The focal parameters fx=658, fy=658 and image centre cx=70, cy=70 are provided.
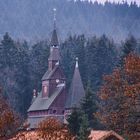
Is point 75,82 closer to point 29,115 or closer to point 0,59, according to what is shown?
point 29,115

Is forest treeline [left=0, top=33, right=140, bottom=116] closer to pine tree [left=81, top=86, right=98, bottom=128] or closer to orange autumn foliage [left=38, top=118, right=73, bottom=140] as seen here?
pine tree [left=81, top=86, right=98, bottom=128]

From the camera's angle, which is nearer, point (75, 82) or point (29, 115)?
point (75, 82)

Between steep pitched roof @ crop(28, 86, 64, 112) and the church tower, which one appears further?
steep pitched roof @ crop(28, 86, 64, 112)

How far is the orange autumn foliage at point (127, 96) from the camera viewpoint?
109 ft

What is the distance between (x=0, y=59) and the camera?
313ft

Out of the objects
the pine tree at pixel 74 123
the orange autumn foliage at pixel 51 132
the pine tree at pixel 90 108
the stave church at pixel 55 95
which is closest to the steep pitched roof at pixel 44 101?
the stave church at pixel 55 95

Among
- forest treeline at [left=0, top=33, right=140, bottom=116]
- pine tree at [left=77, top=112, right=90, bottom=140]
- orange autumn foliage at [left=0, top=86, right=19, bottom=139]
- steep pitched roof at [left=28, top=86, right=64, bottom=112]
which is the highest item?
forest treeline at [left=0, top=33, right=140, bottom=116]

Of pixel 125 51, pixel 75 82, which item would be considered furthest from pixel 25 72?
pixel 125 51

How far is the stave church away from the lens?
71.5 meters

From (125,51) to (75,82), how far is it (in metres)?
8.77

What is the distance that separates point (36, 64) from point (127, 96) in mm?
61688

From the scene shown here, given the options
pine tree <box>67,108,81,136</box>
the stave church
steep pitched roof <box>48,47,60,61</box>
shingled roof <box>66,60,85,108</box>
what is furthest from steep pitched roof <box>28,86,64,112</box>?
pine tree <box>67,108,81,136</box>

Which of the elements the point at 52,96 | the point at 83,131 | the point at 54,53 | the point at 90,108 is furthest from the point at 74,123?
the point at 54,53

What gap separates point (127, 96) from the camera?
33.8m
